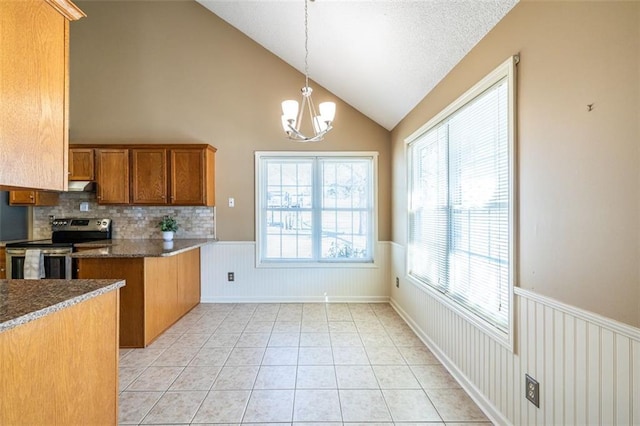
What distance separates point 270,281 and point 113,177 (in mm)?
2499

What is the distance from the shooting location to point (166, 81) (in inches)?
174

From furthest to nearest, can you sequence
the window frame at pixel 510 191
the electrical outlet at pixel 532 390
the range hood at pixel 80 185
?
the range hood at pixel 80 185 < the window frame at pixel 510 191 < the electrical outlet at pixel 532 390

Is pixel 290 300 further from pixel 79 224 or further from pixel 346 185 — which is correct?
pixel 79 224

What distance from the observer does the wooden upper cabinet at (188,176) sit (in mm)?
4078

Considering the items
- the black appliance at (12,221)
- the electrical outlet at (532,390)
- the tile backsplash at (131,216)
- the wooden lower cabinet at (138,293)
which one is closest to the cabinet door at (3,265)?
the black appliance at (12,221)

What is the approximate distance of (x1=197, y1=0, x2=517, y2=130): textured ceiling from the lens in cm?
207

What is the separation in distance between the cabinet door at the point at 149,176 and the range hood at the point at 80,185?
57cm

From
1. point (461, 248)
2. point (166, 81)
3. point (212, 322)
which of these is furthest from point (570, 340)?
point (166, 81)

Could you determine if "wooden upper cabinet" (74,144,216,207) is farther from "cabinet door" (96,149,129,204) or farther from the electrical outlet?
the electrical outlet

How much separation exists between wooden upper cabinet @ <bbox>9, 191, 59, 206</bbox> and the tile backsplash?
101 millimetres

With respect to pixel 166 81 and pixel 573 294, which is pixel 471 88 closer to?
A: pixel 573 294

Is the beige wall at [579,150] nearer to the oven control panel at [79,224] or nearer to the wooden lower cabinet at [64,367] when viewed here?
the wooden lower cabinet at [64,367]

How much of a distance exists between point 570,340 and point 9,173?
2.37 metres

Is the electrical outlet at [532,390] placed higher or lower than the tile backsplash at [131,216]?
lower
